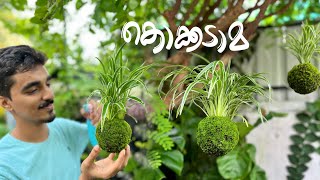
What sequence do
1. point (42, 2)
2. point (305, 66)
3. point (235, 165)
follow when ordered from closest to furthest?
point (305, 66) < point (42, 2) < point (235, 165)

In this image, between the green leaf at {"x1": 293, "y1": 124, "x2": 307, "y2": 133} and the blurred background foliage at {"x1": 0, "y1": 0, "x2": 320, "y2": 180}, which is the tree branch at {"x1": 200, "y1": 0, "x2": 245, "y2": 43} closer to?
the blurred background foliage at {"x1": 0, "y1": 0, "x2": 320, "y2": 180}

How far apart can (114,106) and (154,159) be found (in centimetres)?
97

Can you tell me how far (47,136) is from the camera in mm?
2186

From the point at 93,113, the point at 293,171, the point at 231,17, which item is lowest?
the point at 293,171

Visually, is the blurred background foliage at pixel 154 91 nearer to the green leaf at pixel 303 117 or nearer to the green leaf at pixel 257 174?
the green leaf at pixel 257 174

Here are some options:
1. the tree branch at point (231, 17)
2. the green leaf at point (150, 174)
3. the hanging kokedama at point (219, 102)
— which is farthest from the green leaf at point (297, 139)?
the hanging kokedama at point (219, 102)

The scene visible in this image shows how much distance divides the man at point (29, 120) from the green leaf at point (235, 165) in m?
0.85

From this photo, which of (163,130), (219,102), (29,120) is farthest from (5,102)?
(219,102)

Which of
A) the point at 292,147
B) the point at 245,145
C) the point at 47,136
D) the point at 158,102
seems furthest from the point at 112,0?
the point at 292,147

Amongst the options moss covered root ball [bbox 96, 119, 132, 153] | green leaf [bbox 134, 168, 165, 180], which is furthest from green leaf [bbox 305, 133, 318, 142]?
moss covered root ball [bbox 96, 119, 132, 153]

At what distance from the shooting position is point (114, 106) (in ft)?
4.80

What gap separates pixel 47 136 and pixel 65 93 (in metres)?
2.10

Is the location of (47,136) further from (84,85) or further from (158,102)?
(84,85)

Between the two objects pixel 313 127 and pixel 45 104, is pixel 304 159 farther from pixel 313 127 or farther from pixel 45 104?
pixel 45 104
